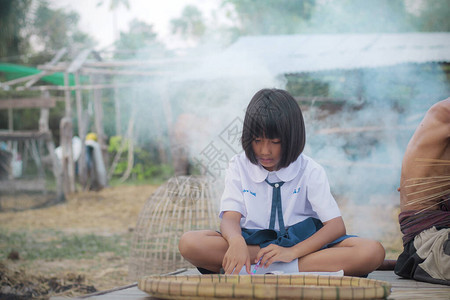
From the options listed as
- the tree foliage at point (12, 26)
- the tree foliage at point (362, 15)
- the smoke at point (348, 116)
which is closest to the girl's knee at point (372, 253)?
the smoke at point (348, 116)

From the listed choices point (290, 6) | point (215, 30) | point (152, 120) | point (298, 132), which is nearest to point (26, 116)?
point (152, 120)

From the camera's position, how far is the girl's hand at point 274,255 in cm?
173

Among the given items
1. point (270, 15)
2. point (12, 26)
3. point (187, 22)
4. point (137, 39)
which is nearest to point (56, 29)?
point (12, 26)

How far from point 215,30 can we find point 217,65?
16.2ft

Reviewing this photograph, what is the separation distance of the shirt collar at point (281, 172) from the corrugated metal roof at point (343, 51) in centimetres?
420

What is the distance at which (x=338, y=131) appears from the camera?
5.83 meters

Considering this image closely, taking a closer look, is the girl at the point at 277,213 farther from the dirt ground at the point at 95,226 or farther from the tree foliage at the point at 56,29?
the tree foliage at the point at 56,29

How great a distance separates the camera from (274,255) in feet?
5.73

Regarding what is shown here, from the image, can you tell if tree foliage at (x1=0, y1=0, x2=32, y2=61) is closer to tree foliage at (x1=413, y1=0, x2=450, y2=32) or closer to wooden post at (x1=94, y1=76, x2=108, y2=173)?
wooden post at (x1=94, y1=76, x2=108, y2=173)

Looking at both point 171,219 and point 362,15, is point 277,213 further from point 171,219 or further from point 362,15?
point 362,15

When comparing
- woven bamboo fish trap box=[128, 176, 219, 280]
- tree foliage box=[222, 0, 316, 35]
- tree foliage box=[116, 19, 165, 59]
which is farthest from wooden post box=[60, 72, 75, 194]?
woven bamboo fish trap box=[128, 176, 219, 280]

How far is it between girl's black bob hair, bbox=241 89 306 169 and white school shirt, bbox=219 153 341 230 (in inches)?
3.1

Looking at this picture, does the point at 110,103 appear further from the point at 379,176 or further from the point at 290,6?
the point at 379,176

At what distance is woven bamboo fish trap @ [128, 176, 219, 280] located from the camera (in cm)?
307
